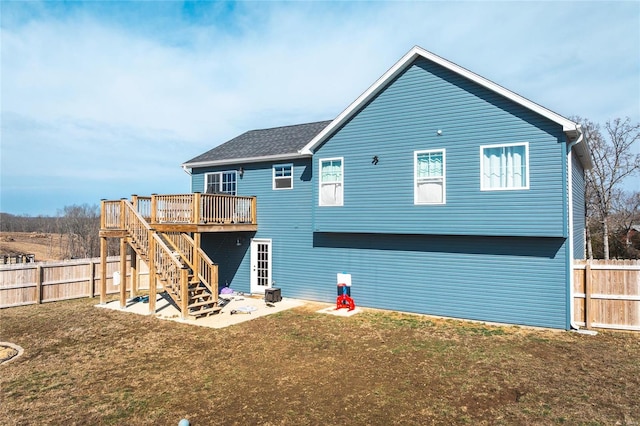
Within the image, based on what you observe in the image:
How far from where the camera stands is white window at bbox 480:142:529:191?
10.6 meters

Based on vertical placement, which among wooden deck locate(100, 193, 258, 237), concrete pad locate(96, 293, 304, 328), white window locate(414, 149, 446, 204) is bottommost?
concrete pad locate(96, 293, 304, 328)

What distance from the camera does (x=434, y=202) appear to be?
465 inches

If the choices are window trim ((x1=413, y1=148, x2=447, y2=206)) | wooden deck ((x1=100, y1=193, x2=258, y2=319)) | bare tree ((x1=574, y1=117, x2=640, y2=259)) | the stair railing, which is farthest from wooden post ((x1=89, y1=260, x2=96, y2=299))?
bare tree ((x1=574, y1=117, x2=640, y2=259))

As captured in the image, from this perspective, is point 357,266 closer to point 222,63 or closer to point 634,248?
point 222,63

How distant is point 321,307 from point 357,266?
194 centimetres

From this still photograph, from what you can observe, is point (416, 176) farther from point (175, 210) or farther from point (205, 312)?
point (175, 210)

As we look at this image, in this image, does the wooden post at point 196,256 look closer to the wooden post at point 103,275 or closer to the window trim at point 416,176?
the wooden post at point 103,275

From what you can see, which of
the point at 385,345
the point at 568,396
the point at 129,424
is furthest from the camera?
the point at 385,345

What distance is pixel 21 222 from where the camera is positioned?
67.3 m

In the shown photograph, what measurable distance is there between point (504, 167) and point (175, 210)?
11.2 metres

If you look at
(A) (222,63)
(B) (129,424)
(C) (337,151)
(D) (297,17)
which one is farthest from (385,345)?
(A) (222,63)

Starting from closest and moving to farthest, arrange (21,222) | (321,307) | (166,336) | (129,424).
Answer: (129,424), (166,336), (321,307), (21,222)

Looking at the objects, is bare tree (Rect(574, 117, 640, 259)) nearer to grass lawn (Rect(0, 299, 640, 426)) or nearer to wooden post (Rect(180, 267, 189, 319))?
grass lawn (Rect(0, 299, 640, 426))

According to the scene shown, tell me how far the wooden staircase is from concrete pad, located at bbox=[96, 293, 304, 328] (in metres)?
0.38
